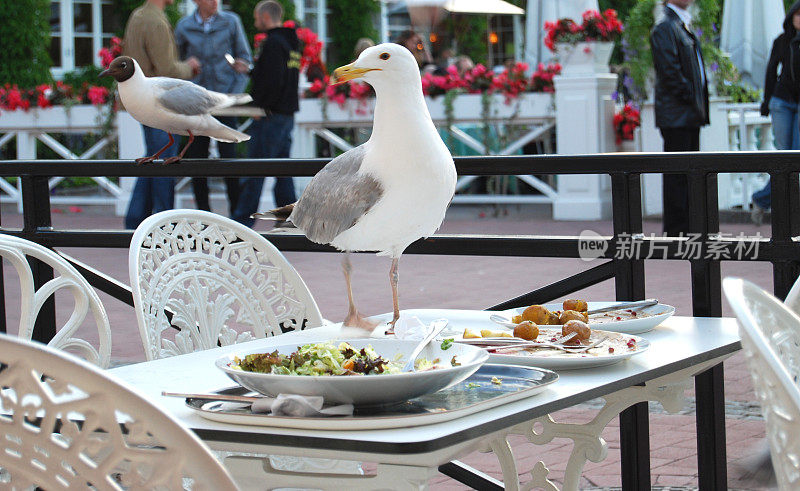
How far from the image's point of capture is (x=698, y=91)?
8094mm

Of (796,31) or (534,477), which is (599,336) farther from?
(796,31)

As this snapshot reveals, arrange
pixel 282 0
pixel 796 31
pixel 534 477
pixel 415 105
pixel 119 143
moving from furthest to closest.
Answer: pixel 282 0 → pixel 119 143 → pixel 796 31 → pixel 534 477 → pixel 415 105

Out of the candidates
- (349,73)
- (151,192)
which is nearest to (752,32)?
(151,192)

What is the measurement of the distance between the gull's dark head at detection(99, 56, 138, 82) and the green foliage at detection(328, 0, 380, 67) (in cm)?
1699

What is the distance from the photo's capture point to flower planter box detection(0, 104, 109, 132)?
40.5ft

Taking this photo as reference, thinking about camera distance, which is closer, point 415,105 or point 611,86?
point 415,105

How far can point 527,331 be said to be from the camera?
201 cm

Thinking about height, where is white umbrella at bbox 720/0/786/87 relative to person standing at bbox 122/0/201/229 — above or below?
above

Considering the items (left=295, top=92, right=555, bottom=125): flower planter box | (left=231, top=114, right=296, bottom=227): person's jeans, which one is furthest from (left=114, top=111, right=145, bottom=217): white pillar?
(left=231, top=114, right=296, bottom=227): person's jeans

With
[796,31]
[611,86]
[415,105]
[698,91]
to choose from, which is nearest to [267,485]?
[415,105]

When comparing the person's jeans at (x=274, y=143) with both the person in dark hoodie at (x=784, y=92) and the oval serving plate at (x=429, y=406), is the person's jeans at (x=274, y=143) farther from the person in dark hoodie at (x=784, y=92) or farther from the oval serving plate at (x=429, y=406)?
the oval serving plate at (x=429, y=406)

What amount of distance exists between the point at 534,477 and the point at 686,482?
91cm

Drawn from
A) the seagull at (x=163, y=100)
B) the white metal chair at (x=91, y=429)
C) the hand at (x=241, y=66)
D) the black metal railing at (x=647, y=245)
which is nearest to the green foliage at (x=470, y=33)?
the hand at (x=241, y=66)

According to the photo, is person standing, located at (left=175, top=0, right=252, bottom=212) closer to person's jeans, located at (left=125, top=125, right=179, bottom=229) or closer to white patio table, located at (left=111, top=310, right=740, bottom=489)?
person's jeans, located at (left=125, top=125, right=179, bottom=229)
